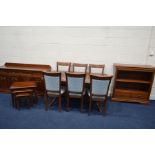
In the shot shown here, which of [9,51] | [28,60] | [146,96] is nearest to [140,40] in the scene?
[146,96]

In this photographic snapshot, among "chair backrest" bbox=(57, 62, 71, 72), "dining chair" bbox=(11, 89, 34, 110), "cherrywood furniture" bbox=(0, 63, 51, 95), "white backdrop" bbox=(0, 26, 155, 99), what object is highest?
"white backdrop" bbox=(0, 26, 155, 99)

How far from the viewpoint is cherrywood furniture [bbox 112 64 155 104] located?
357cm

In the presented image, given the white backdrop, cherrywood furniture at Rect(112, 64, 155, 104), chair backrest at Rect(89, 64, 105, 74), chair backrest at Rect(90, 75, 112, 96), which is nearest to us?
chair backrest at Rect(90, 75, 112, 96)

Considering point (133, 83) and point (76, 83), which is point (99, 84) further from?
point (133, 83)

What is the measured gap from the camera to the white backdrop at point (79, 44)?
380 cm

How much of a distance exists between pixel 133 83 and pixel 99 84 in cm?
155

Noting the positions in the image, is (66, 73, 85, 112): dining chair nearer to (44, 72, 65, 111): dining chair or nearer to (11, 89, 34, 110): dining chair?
(44, 72, 65, 111): dining chair

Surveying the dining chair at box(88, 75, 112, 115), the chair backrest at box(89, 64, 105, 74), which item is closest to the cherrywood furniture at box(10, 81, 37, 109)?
the dining chair at box(88, 75, 112, 115)

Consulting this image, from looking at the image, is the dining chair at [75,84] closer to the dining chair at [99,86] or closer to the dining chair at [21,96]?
the dining chair at [99,86]

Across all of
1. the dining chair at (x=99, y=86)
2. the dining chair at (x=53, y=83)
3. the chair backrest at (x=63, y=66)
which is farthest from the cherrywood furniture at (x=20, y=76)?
the dining chair at (x=99, y=86)

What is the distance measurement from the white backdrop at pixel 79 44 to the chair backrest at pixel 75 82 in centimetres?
127

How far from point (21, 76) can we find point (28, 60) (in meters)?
0.66

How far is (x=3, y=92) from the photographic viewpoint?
4.13 metres

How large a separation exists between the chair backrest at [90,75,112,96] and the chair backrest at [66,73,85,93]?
21 cm
